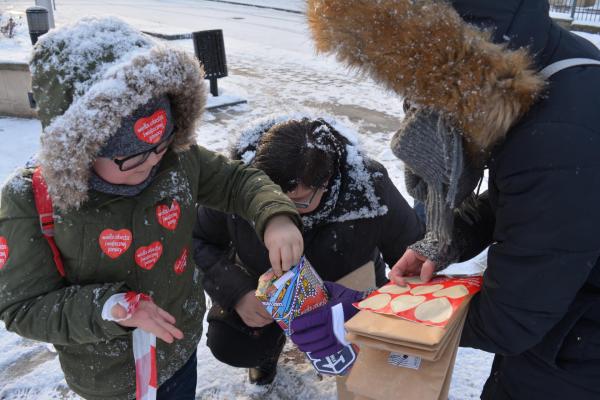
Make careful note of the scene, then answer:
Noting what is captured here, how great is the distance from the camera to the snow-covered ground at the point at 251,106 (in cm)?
242

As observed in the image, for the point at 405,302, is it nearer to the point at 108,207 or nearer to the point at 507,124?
the point at 507,124

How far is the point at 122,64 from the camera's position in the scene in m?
1.32

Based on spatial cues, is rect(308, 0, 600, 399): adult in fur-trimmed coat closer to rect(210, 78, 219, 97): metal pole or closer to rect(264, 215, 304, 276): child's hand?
rect(264, 215, 304, 276): child's hand

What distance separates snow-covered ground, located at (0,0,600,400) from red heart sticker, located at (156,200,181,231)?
25.6 inches

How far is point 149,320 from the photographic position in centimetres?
136

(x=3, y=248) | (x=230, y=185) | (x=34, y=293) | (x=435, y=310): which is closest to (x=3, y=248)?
(x=3, y=248)

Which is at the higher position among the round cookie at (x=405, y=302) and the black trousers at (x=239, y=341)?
the round cookie at (x=405, y=302)

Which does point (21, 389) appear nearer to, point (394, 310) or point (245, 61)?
point (394, 310)

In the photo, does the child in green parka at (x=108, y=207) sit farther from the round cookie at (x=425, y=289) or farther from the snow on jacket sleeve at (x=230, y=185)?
the round cookie at (x=425, y=289)

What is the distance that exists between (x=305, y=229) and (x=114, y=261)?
2.93 ft

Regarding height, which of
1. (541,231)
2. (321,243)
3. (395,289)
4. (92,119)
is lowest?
(321,243)

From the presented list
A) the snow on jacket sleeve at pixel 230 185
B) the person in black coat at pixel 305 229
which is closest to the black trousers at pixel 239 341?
the person in black coat at pixel 305 229

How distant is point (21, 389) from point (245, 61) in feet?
25.1

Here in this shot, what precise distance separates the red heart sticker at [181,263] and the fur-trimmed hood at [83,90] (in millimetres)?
407
